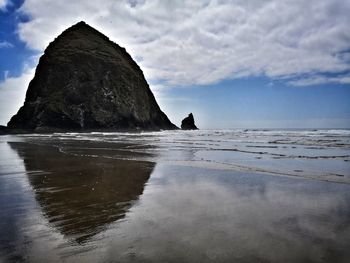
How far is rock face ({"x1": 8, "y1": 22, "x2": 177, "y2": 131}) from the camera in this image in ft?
265

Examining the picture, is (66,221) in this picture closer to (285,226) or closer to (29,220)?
(29,220)

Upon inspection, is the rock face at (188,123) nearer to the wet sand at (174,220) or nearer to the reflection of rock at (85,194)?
the reflection of rock at (85,194)

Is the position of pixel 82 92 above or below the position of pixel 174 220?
above

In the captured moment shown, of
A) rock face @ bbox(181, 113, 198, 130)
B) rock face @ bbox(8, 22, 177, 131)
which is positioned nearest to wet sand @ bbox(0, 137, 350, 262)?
rock face @ bbox(8, 22, 177, 131)

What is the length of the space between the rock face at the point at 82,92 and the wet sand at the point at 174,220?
70982 mm

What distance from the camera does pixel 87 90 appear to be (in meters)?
87.6

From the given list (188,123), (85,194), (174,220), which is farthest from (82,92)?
(174,220)

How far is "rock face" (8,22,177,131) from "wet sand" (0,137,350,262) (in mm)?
70982

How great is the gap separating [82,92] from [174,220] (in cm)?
8735

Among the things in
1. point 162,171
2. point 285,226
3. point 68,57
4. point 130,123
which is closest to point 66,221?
point 285,226

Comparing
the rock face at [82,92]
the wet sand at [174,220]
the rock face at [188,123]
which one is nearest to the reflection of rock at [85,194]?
the wet sand at [174,220]

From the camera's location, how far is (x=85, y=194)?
6.42m

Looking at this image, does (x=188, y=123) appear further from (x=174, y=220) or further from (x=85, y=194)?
(x=174, y=220)

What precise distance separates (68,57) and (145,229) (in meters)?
100
